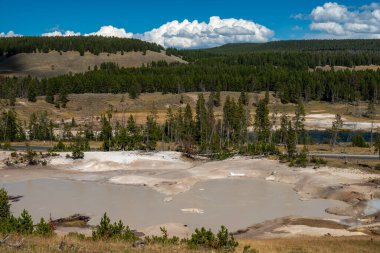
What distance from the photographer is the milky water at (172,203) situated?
52.8m

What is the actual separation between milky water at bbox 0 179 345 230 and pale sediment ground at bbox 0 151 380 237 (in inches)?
78.6

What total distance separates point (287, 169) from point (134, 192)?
28.1 metres

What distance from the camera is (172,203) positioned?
59312mm

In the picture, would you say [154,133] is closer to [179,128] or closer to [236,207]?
[179,128]

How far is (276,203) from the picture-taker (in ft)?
196

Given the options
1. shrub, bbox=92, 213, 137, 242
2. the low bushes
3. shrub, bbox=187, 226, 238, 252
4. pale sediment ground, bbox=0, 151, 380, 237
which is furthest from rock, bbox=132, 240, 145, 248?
pale sediment ground, bbox=0, 151, 380, 237

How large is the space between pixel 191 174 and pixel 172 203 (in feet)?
60.4

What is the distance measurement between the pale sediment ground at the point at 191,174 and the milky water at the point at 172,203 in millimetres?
1996

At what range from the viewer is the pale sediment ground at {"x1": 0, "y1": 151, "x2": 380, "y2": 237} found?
197 feet

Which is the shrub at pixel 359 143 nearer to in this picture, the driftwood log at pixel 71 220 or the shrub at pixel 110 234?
the driftwood log at pixel 71 220

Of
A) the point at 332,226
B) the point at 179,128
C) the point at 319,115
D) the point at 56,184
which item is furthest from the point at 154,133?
the point at 319,115

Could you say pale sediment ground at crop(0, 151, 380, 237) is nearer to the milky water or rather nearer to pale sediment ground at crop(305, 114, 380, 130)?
the milky water

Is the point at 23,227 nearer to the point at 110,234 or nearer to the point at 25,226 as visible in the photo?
the point at 25,226

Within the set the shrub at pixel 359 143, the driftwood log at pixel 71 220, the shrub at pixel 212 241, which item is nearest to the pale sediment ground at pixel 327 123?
the shrub at pixel 359 143
